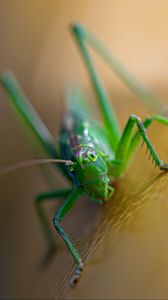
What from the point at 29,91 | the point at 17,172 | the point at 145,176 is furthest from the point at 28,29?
the point at 145,176

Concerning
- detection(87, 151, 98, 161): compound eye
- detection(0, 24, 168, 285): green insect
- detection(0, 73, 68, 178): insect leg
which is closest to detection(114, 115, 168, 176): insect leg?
detection(0, 24, 168, 285): green insect

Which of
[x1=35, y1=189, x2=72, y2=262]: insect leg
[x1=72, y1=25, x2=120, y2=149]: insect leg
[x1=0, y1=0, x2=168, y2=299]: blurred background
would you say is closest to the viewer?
[x1=0, y1=0, x2=168, y2=299]: blurred background

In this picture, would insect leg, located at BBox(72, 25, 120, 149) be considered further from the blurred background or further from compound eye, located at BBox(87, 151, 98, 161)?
compound eye, located at BBox(87, 151, 98, 161)

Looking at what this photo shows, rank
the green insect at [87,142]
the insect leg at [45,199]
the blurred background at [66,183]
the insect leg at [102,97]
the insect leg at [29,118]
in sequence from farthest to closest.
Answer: the insect leg at [29,118] < the insect leg at [102,97] < the insect leg at [45,199] < the green insect at [87,142] < the blurred background at [66,183]

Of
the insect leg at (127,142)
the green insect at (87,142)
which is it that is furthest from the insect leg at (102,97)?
the insect leg at (127,142)

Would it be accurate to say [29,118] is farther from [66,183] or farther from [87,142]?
[87,142]

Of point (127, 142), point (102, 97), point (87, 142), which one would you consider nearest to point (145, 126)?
point (127, 142)

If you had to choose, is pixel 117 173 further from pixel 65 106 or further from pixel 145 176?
pixel 65 106

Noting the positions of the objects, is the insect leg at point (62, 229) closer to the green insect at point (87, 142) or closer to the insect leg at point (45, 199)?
the green insect at point (87, 142)
